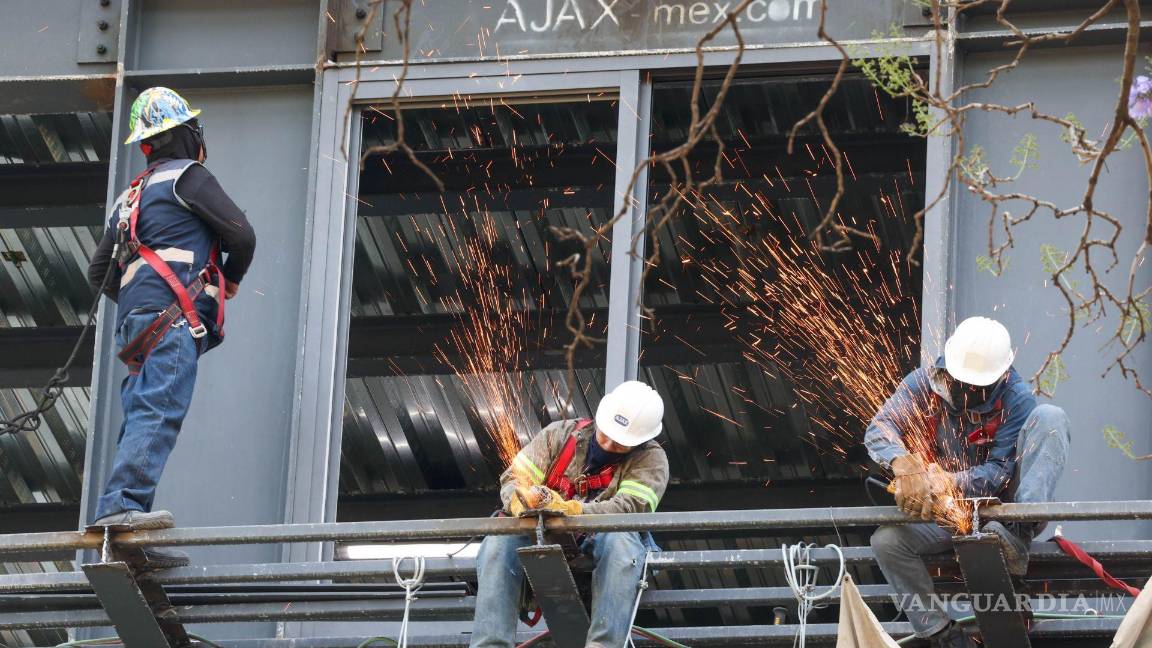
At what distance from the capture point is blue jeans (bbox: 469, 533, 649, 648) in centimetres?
673

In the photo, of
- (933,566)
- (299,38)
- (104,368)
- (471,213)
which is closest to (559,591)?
(933,566)

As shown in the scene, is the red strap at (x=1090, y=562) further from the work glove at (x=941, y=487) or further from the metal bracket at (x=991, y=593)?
the work glove at (x=941, y=487)

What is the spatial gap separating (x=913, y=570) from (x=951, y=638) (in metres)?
0.25

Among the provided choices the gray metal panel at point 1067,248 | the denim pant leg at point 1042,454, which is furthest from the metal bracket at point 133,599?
the gray metal panel at point 1067,248

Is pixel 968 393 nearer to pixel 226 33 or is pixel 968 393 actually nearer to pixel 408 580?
pixel 408 580

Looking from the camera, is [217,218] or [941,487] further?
[217,218]

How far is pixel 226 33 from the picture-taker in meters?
8.98

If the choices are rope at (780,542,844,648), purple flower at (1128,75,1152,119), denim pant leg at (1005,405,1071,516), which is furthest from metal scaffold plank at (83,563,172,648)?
purple flower at (1128,75,1152,119)

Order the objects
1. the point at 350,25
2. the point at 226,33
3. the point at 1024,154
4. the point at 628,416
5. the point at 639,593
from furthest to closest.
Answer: the point at 226,33 < the point at 350,25 < the point at 1024,154 < the point at 628,416 < the point at 639,593

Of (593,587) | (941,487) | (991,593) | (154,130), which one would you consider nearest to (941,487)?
(941,487)

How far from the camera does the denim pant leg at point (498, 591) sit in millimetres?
6758

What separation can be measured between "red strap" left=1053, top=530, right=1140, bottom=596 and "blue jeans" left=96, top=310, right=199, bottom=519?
307cm

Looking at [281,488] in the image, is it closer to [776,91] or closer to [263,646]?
[263,646]

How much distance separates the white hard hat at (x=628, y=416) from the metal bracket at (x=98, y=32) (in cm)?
310
